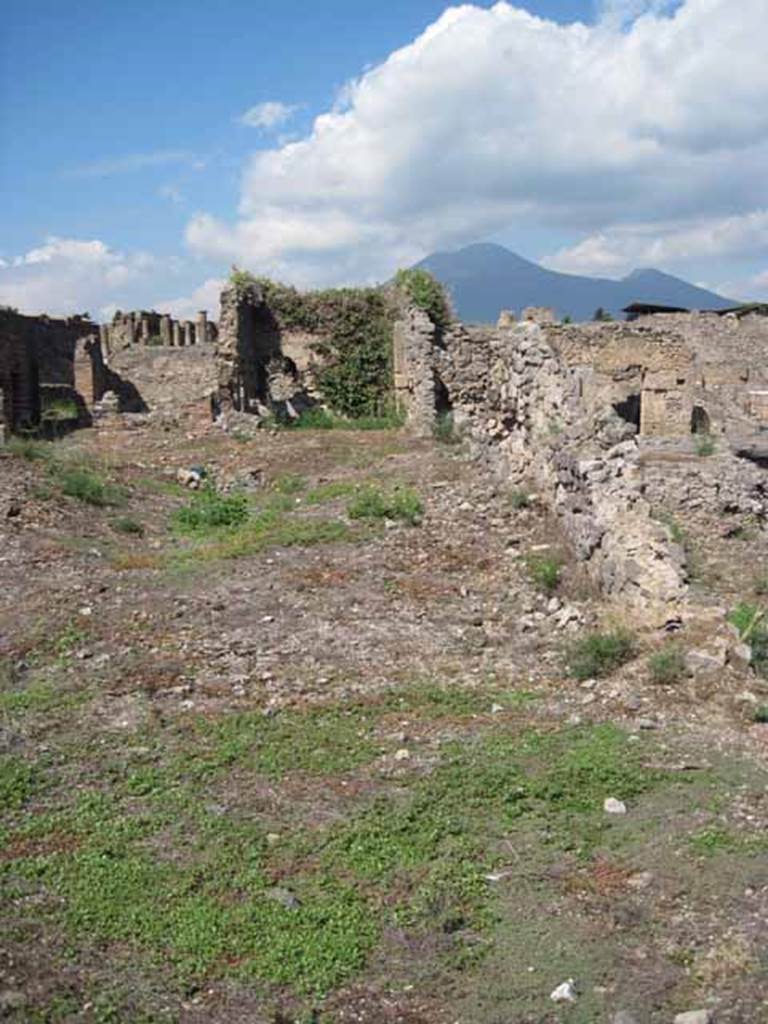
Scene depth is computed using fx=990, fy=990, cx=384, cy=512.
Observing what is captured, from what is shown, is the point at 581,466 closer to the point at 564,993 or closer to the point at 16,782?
the point at 16,782

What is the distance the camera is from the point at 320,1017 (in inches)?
158

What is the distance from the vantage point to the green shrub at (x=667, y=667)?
Result: 718 cm

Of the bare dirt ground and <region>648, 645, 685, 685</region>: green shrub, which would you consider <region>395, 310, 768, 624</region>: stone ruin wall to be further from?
<region>648, 645, 685, 685</region>: green shrub

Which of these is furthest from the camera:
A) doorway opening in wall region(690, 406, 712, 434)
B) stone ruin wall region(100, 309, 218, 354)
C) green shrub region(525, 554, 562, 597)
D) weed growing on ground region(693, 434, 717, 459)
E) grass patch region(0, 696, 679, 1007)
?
stone ruin wall region(100, 309, 218, 354)

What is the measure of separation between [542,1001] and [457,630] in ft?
15.4

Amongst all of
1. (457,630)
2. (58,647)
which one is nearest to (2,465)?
(58,647)

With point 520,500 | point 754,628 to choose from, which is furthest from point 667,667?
point 520,500

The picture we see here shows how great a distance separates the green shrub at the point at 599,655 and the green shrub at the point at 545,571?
157cm

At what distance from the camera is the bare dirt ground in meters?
4.22

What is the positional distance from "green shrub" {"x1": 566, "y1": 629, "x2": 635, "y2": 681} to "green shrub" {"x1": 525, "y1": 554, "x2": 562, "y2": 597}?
5.16 ft

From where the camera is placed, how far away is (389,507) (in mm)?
11992

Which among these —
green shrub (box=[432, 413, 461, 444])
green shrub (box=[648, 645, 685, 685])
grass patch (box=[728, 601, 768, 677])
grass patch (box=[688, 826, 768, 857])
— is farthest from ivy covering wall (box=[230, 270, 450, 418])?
grass patch (box=[688, 826, 768, 857])

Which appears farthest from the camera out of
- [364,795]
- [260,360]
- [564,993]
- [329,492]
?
[260,360]

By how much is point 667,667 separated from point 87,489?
29.0ft
